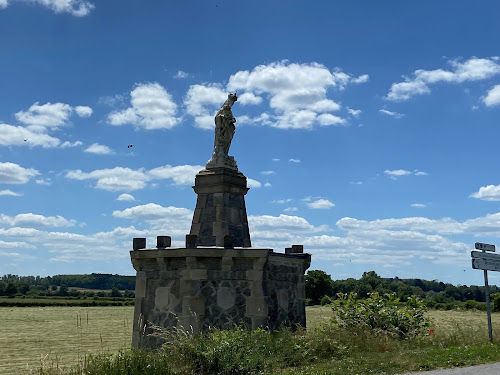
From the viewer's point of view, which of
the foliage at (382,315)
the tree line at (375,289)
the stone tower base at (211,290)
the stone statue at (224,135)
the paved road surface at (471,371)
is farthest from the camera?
the tree line at (375,289)

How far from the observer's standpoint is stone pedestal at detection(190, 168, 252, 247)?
13.8 metres

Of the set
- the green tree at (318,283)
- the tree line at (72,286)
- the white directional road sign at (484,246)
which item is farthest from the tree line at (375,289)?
the tree line at (72,286)

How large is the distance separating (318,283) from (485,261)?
45.6 metres

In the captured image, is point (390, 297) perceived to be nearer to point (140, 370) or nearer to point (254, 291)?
point (254, 291)

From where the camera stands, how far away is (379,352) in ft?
35.4

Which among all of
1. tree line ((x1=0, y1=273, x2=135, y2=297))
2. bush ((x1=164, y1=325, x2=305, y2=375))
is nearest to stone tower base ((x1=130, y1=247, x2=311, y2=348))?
bush ((x1=164, y1=325, x2=305, y2=375))

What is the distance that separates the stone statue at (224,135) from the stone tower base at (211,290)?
133 inches

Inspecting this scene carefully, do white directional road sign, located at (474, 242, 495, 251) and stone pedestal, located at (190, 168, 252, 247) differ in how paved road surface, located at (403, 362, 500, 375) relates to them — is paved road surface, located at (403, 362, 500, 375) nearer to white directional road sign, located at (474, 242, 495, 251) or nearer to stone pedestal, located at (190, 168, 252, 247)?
white directional road sign, located at (474, 242, 495, 251)

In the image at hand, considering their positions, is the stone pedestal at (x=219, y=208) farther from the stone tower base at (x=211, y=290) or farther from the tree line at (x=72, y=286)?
the tree line at (x=72, y=286)

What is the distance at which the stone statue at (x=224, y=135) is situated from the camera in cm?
1455

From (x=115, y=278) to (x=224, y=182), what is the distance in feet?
485

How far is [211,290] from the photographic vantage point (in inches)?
462

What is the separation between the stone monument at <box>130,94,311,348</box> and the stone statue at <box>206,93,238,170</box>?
1.73 m

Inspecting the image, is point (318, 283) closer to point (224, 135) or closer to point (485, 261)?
point (224, 135)
